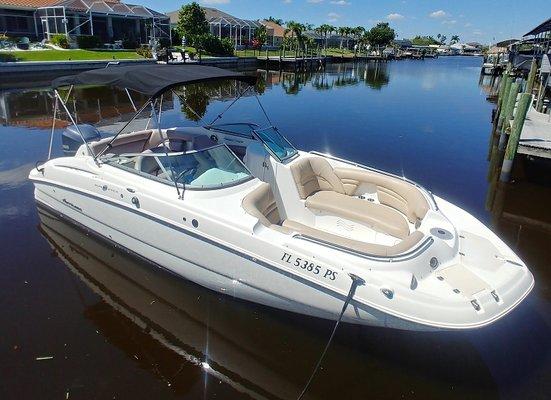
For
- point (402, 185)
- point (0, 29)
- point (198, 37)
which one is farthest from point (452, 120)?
point (0, 29)

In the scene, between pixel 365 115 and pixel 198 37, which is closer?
pixel 365 115

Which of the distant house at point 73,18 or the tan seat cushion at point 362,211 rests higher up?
the distant house at point 73,18

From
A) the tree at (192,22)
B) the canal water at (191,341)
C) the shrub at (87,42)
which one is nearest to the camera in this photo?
the canal water at (191,341)

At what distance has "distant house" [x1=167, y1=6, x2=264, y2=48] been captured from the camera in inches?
2287

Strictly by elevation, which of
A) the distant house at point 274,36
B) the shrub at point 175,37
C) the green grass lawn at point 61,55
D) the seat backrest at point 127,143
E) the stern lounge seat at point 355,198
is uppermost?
the distant house at point 274,36

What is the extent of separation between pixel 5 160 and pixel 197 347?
894 cm

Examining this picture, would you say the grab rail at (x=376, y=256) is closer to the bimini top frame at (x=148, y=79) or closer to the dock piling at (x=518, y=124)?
the bimini top frame at (x=148, y=79)

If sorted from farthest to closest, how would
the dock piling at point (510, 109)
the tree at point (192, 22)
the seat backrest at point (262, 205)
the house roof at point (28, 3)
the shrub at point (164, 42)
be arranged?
1. the shrub at point (164, 42)
2. the tree at point (192, 22)
3. the house roof at point (28, 3)
4. the dock piling at point (510, 109)
5. the seat backrest at point (262, 205)

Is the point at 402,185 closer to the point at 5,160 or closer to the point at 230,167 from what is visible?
the point at 230,167

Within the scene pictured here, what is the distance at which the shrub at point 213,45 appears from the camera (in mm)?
43156

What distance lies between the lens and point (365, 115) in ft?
65.7

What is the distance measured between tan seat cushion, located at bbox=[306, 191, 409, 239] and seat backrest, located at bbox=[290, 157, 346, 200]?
0.15m

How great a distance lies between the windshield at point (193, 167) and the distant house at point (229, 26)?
55641 millimetres

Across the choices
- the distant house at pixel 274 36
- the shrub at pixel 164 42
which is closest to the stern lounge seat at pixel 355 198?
the shrub at pixel 164 42
